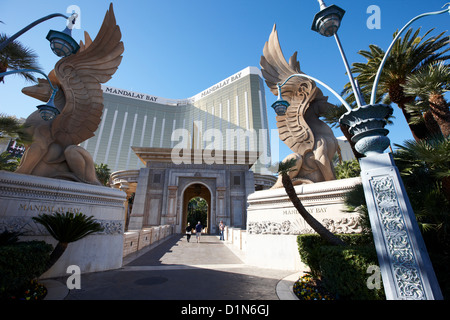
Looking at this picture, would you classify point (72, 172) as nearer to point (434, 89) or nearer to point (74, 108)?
point (74, 108)

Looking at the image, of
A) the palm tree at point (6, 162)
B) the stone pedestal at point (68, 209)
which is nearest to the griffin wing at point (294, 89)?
the stone pedestal at point (68, 209)

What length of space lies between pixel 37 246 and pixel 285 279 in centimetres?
629

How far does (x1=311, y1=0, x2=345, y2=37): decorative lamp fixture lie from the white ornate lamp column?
7.15ft

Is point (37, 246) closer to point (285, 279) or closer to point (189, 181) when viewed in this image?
point (285, 279)

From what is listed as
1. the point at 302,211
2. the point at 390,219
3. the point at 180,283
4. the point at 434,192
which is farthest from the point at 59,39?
the point at 434,192

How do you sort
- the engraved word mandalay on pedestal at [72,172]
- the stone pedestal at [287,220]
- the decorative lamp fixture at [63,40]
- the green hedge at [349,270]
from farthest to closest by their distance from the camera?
1. the stone pedestal at [287,220]
2. the engraved word mandalay on pedestal at [72,172]
3. the decorative lamp fixture at [63,40]
4. the green hedge at [349,270]

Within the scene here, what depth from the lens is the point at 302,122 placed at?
27.8 feet

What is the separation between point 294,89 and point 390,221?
24.0 ft

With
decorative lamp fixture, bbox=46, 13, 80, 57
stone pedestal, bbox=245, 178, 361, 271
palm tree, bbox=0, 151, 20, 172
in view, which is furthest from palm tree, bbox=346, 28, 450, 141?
palm tree, bbox=0, 151, 20, 172

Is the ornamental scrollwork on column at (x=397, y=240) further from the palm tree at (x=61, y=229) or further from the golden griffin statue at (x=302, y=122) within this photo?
the palm tree at (x=61, y=229)

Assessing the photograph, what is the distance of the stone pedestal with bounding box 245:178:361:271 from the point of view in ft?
20.5

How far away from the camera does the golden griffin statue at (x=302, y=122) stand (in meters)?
7.84

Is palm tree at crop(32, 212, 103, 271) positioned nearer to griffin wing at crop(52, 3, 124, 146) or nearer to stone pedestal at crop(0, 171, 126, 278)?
stone pedestal at crop(0, 171, 126, 278)

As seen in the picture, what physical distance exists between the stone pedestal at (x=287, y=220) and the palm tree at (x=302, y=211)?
142cm
